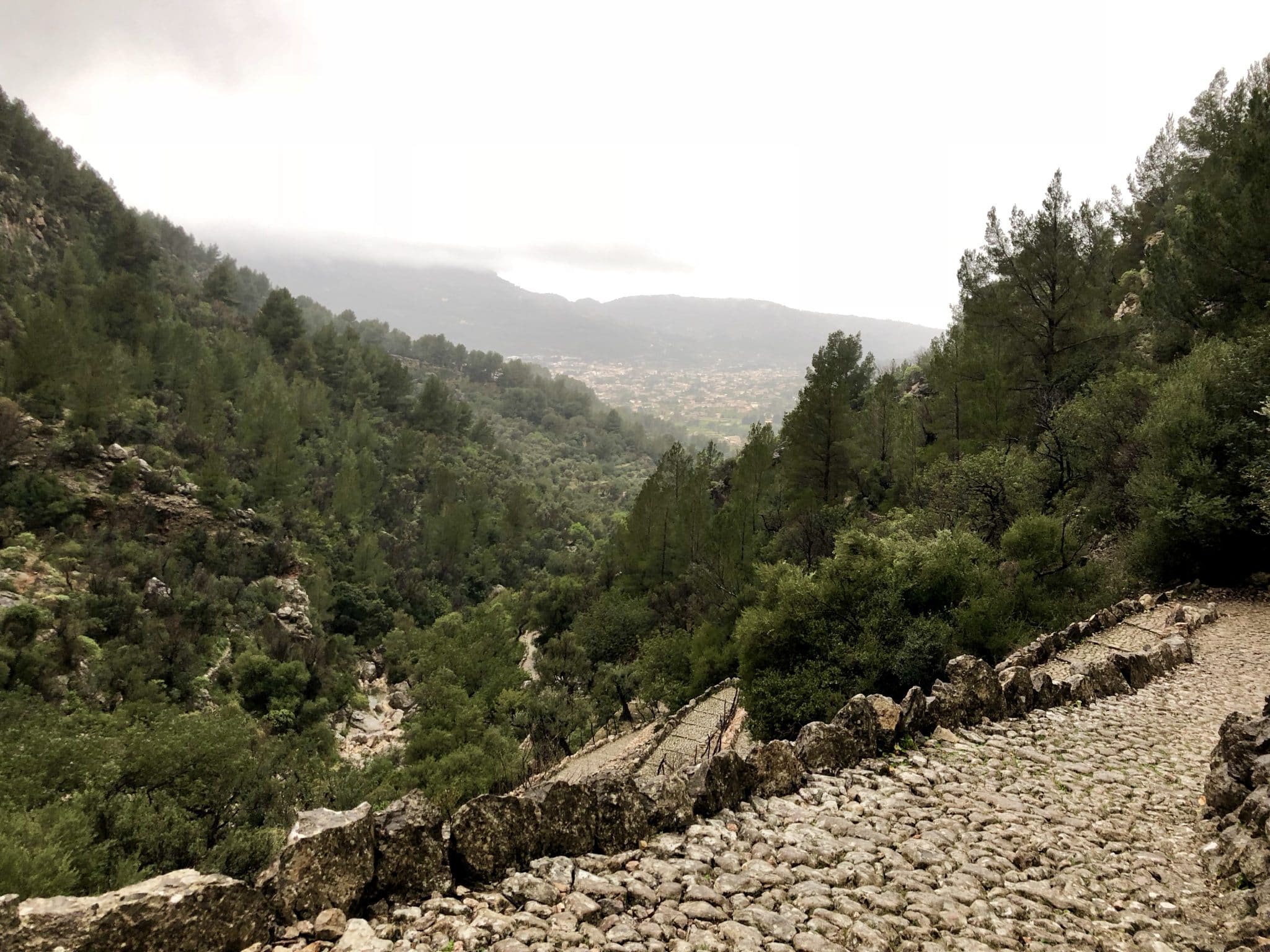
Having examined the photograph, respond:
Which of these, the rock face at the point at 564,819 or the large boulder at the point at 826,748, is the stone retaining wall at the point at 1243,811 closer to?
the large boulder at the point at 826,748

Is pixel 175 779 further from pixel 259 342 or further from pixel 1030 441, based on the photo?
pixel 259 342

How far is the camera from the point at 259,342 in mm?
60312

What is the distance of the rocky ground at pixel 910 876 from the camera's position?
413 cm

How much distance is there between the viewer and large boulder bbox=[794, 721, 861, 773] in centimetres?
757

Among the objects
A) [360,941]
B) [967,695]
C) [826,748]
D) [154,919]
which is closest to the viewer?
[154,919]

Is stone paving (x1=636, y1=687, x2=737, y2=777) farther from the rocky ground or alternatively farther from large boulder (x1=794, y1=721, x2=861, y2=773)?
the rocky ground

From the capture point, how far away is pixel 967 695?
361 inches

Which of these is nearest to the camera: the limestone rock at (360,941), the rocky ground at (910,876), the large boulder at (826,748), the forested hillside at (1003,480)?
the limestone rock at (360,941)

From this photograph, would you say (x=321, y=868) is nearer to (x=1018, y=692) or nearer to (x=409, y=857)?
(x=409, y=857)

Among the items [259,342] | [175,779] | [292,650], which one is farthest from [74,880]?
[259,342]

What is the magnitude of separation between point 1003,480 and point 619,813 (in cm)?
2029

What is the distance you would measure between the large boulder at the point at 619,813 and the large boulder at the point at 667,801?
2.6 inches

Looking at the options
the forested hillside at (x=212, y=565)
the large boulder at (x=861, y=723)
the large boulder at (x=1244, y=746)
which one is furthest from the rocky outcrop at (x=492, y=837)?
the forested hillside at (x=212, y=565)

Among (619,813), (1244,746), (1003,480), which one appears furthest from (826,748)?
(1003,480)
